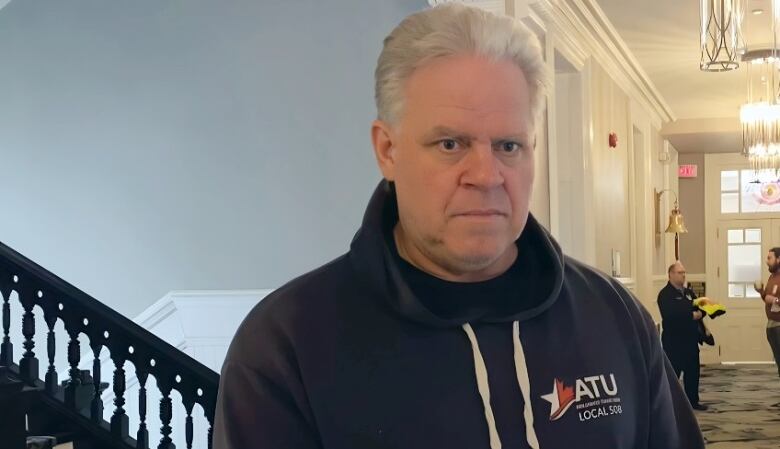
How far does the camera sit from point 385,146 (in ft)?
4.20

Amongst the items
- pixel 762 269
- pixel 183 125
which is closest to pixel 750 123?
pixel 183 125

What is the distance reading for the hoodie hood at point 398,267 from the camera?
123 cm

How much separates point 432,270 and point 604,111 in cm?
635

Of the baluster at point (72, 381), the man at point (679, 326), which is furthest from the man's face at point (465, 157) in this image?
the man at point (679, 326)

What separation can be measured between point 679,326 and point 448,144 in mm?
7892

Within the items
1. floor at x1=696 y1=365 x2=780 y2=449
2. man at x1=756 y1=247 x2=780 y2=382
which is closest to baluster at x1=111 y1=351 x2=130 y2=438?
floor at x1=696 y1=365 x2=780 y2=449

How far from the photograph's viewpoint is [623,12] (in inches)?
251

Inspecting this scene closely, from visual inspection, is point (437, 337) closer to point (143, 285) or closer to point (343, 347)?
point (343, 347)

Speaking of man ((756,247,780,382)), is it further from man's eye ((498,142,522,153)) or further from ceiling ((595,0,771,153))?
man's eye ((498,142,522,153))

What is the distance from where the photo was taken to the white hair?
3.92 feet

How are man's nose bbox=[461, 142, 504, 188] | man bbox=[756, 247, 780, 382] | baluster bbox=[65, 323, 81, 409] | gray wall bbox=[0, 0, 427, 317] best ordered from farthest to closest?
1. man bbox=[756, 247, 780, 382]
2. gray wall bbox=[0, 0, 427, 317]
3. baluster bbox=[65, 323, 81, 409]
4. man's nose bbox=[461, 142, 504, 188]

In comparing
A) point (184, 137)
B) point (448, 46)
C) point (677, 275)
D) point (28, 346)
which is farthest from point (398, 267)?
point (677, 275)

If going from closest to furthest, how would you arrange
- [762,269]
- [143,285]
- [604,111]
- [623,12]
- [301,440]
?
[301,440] → [143,285] → [623,12] → [604,111] → [762,269]

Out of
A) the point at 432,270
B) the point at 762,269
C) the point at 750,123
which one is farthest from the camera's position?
the point at 762,269
